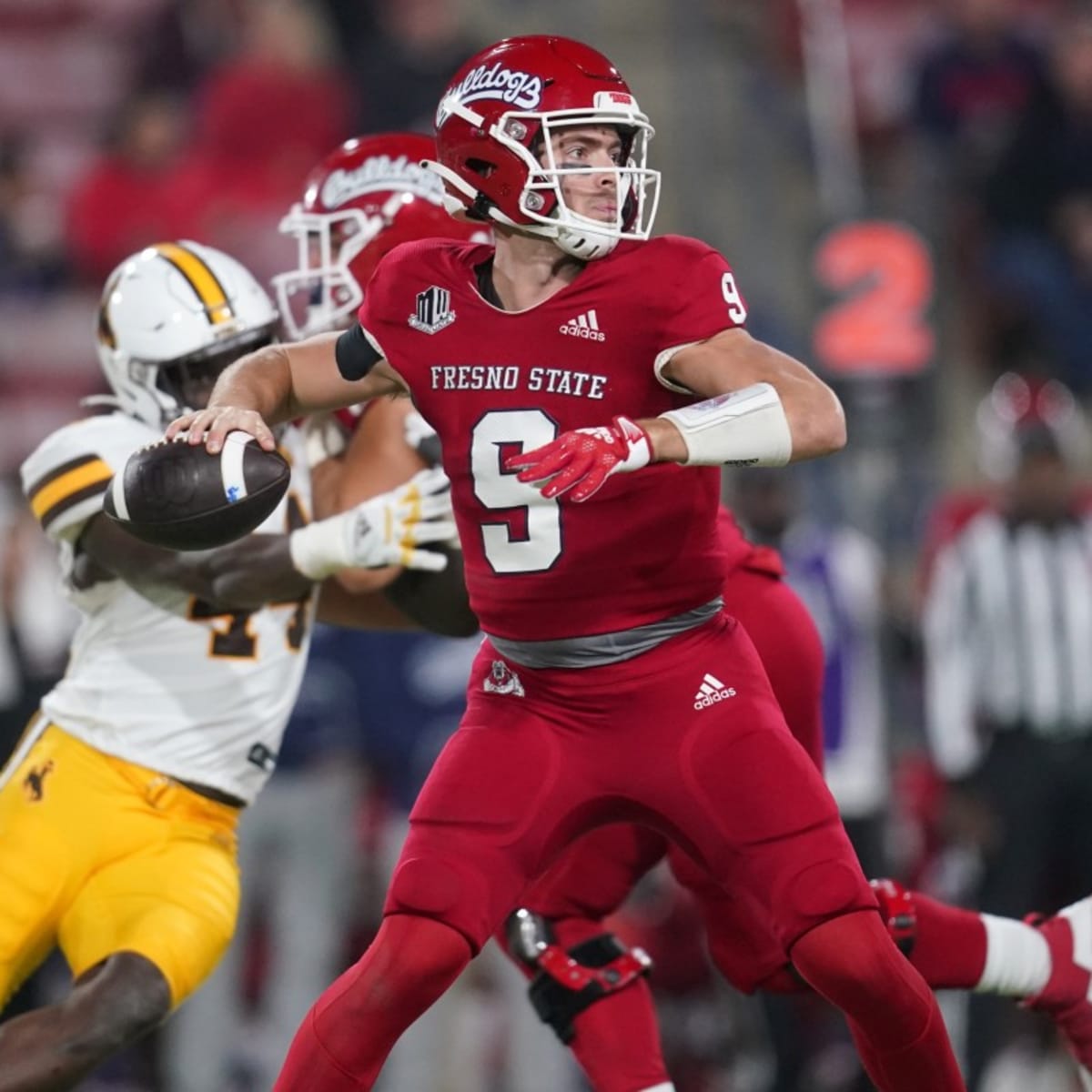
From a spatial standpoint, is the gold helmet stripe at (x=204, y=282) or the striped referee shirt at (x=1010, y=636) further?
the striped referee shirt at (x=1010, y=636)

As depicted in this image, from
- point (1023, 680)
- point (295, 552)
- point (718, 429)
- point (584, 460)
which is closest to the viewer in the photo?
point (584, 460)

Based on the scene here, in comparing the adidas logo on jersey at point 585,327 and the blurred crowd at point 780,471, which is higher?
the adidas logo on jersey at point 585,327

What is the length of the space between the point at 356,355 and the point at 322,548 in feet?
1.50

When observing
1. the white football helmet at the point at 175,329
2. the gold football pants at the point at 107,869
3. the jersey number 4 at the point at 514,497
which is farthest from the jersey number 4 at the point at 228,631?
the jersey number 4 at the point at 514,497

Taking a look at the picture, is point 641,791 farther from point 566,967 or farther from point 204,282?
point 204,282

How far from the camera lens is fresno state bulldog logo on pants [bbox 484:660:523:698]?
362cm

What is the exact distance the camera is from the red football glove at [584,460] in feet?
10.1

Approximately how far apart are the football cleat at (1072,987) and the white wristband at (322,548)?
1.47 meters

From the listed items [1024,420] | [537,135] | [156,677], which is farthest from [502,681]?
[1024,420]

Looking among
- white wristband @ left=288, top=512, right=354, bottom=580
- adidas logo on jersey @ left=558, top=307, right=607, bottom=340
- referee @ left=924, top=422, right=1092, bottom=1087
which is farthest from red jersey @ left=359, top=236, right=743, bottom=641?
referee @ left=924, top=422, right=1092, bottom=1087

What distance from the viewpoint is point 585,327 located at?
342 centimetres

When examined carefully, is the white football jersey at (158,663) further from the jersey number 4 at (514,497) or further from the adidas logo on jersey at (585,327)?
the adidas logo on jersey at (585,327)

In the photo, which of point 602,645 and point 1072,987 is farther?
point 1072,987

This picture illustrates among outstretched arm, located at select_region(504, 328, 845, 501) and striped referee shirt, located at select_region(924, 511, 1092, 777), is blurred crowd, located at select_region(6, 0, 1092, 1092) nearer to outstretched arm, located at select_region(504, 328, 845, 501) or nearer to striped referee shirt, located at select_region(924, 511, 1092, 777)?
striped referee shirt, located at select_region(924, 511, 1092, 777)
